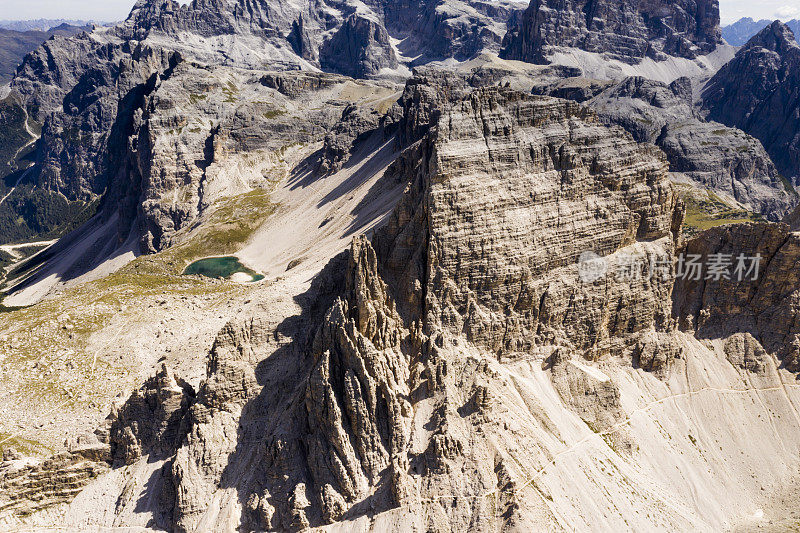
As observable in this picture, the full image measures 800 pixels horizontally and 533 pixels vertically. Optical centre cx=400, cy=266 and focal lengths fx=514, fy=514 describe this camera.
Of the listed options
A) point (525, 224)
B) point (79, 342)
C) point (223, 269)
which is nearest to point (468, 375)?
point (525, 224)

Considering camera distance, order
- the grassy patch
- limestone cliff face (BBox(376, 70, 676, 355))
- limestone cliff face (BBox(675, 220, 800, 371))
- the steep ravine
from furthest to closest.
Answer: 1. limestone cliff face (BBox(675, 220, 800, 371))
2. the grassy patch
3. limestone cliff face (BBox(376, 70, 676, 355))
4. the steep ravine

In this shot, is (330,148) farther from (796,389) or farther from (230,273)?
(796,389)

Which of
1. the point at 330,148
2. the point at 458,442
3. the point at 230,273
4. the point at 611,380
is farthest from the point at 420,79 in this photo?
the point at 458,442

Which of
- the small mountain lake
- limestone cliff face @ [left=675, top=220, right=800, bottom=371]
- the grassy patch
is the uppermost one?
limestone cliff face @ [left=675, top=220, right=800, bottom=371]

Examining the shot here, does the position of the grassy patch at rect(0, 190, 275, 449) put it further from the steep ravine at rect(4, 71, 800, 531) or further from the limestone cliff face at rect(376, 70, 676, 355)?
the limestone cliff face at rect(376, 70, 676, 355)

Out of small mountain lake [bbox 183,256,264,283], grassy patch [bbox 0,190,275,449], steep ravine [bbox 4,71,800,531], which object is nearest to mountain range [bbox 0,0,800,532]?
steep ravine [bbox 4,71,800,531]

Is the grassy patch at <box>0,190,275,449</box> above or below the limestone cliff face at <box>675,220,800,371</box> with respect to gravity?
below

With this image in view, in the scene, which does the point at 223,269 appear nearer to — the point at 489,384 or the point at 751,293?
the point at 489,384

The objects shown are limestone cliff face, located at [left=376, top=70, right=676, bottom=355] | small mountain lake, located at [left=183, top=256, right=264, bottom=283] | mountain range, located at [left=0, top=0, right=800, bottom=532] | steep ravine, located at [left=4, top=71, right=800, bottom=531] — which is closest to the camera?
steep ravine, located at [left=4, top=71, right=800, bottom=531]
